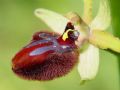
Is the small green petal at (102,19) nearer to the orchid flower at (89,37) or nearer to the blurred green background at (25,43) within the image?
the orchid flower at (89,37)

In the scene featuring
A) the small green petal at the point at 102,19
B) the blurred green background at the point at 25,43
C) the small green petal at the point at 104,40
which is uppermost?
the small green petal at the point at 102,19

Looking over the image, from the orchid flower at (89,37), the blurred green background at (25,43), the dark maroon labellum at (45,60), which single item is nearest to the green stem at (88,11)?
the orchid flower at (89,37)

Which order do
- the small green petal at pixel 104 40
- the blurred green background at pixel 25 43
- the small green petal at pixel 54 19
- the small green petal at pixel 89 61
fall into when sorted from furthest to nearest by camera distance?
1. the blurred green background at pixel 25 43
2. the small green petal at pixel 54 19
3. the small green petal at pixel 89 61
4. the small green petal at pixel 104 40

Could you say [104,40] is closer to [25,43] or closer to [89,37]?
[89,37]

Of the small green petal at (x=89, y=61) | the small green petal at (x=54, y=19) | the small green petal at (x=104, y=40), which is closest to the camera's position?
the small green petal at (x=104, y=40)

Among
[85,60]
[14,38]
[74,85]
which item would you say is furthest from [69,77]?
[85,60]

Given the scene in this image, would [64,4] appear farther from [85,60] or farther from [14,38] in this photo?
[85,60]

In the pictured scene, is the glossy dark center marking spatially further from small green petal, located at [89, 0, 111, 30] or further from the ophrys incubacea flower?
small green petal, located at [89, 0, 111, 30]

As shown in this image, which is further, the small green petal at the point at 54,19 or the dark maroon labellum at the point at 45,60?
the small green petal at the point at 54,19
